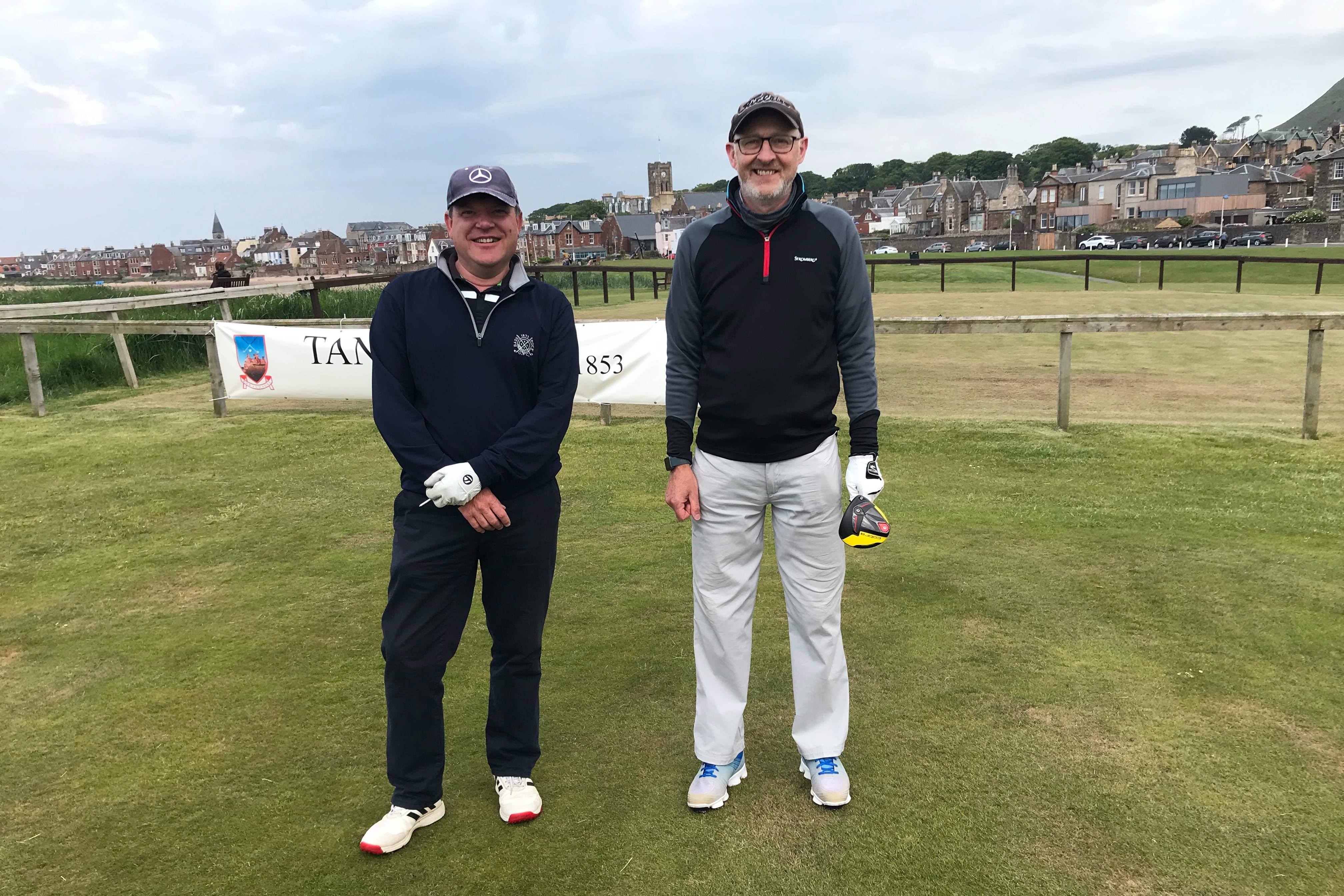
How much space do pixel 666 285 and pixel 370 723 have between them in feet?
110

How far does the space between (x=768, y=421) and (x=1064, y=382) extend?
21.8ft

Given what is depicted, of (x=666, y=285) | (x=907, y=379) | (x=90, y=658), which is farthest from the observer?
(x=666, y=285)

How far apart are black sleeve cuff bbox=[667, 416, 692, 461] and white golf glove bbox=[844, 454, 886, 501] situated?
568mm

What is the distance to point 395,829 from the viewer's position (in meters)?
2.98

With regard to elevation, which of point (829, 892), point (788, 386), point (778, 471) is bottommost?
point (829, 892)

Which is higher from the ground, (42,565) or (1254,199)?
(1254,199)

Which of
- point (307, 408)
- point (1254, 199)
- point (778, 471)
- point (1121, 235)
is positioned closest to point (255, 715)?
point (778, 471)

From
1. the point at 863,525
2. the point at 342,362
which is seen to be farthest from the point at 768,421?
the point at 342,362

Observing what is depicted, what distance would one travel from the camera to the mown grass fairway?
2881 millimetres

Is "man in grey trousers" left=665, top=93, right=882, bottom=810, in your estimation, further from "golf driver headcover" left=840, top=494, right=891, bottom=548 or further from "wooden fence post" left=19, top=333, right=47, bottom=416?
"wooden fence post" left=19, top=333, right=47, bottom=416

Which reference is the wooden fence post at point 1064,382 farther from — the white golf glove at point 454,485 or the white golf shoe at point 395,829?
the white golf shoe at point 395,829

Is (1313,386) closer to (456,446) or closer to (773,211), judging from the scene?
(773,211)

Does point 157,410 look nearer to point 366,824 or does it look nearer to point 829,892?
point 366,824

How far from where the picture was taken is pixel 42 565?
5977 millimetres
